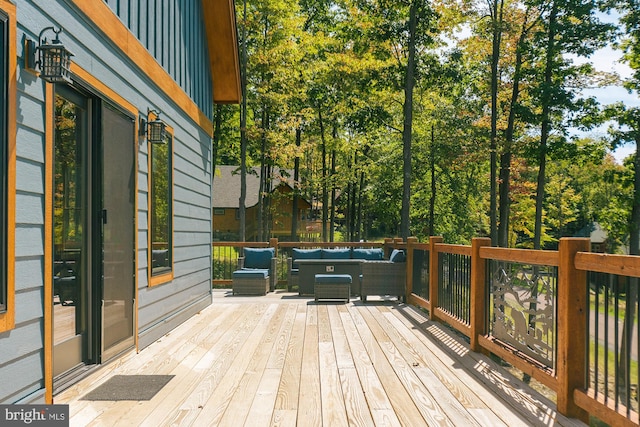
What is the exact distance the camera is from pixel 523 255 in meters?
4.51

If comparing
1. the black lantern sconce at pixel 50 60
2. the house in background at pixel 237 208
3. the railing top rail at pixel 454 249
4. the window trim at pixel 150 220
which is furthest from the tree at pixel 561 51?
the house in background at pixel 237 208

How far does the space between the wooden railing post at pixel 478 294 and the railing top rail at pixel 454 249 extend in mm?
274

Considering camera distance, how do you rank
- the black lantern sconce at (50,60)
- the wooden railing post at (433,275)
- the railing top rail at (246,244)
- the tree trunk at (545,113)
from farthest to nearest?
the tree trunk at (545,113) → the railing top rail at (246,244) → the wooden railing post at (433,275) → the black lantern sconce at (50,60)

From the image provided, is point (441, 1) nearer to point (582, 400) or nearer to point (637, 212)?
point (637, 212)

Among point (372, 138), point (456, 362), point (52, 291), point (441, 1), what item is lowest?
point (456, 362)

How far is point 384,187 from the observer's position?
2431 centimetres

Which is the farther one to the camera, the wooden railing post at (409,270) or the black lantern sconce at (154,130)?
the wooden railing post at (409,270)

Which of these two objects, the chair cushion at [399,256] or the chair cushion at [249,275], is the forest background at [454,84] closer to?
the chair cushion at [399,256]

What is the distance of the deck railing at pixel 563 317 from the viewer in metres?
3.15

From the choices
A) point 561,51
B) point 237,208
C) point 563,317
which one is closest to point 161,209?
point 563,317

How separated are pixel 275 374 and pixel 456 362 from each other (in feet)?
5.30

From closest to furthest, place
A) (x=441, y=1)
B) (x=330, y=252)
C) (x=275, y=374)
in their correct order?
(x=275, y=374), (x=330, y=252), (x=441, y=1)

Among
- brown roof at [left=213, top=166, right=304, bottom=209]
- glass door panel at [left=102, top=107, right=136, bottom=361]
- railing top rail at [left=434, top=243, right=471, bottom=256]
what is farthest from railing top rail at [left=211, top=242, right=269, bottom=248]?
brown roof at [left=213, top=166, right=304, bottom=209]

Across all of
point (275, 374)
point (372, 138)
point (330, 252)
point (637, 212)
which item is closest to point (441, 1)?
point (330, 252)
